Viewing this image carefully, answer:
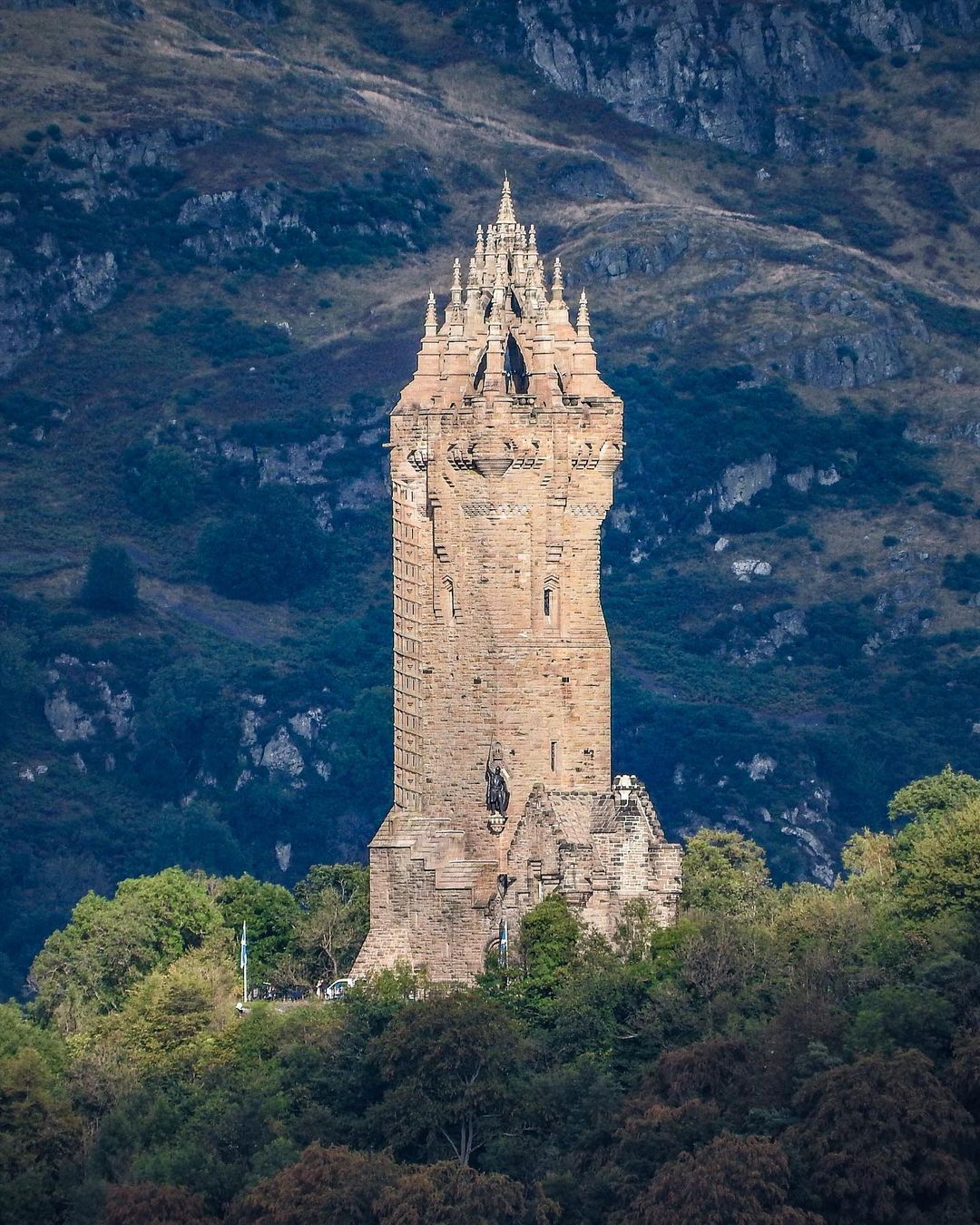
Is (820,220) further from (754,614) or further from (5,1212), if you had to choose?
(5,1212)

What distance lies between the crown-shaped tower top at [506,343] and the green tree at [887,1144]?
55.6 ft

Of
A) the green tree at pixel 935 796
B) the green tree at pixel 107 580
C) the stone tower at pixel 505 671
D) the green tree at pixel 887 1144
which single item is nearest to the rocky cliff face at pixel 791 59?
the green tree at pixel 107 580

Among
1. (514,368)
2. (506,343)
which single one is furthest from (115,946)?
(506,343)

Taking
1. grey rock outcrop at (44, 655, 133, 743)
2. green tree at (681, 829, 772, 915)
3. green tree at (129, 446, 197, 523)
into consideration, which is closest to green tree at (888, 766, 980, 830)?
green tree at (681, 829, 772, 915)

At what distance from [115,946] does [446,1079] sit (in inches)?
516

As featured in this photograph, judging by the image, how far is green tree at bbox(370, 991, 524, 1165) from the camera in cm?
9219

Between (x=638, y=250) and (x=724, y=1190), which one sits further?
(x=638, y=250)

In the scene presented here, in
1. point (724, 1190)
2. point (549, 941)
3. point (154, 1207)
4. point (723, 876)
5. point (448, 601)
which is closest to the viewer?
point (724, 1190)

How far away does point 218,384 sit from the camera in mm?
187750

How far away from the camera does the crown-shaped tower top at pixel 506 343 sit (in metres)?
99.0

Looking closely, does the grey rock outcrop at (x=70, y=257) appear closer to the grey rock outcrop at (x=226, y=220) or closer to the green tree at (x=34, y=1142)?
the grey rock outcrop at (x=226, y=220)

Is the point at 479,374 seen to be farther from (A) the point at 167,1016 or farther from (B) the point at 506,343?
(A) the point at 167,1016

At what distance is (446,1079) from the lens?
92.4 metres

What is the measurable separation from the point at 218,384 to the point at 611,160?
60.4 ft
